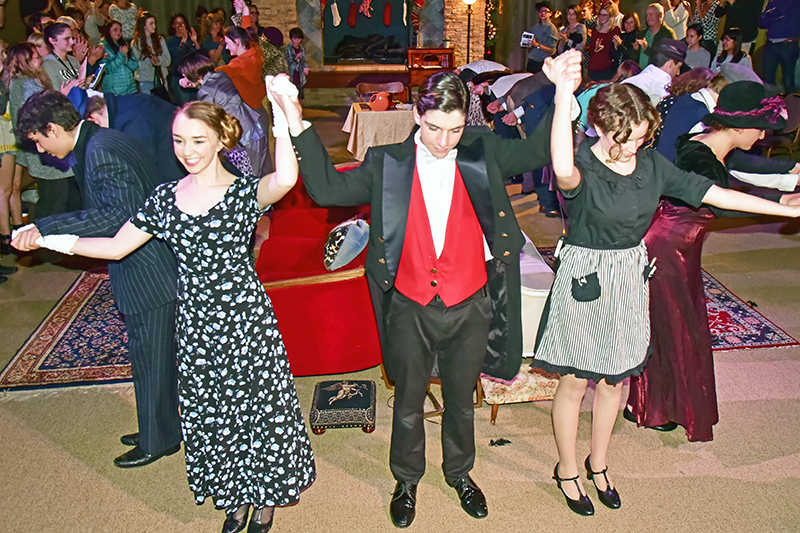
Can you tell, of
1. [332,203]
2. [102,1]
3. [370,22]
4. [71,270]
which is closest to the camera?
[332,203]

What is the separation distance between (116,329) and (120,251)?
7.81 feet

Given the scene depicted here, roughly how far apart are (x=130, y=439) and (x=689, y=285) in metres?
2.83

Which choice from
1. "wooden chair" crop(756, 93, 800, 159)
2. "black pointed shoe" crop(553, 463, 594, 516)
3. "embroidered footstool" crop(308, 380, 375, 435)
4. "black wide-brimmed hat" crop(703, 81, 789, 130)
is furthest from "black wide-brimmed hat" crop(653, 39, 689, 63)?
"black pointed shoe" crop(553, 463, 594, 516)

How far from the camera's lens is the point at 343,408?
3.58 meters

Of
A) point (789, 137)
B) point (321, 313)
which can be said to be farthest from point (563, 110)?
point (789, 137)

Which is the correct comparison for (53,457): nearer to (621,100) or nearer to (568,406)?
(568,406)

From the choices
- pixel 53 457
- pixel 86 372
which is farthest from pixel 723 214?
pixel 86 372

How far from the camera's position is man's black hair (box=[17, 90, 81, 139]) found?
9.30ft

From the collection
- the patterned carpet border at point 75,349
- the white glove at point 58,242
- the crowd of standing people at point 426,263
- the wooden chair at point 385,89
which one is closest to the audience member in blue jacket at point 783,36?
the wooden chair at point 385,89

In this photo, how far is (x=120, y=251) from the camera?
8.32ft

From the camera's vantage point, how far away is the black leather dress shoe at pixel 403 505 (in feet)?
9.54

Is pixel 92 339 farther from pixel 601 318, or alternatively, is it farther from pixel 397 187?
pixel 601 318

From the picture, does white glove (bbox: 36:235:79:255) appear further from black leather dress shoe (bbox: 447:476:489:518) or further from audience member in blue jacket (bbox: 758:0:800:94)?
audience member in blue jacket (bbox: 758:0:800:94)

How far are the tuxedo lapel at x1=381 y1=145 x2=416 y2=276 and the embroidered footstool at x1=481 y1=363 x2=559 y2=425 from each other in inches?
56.1
